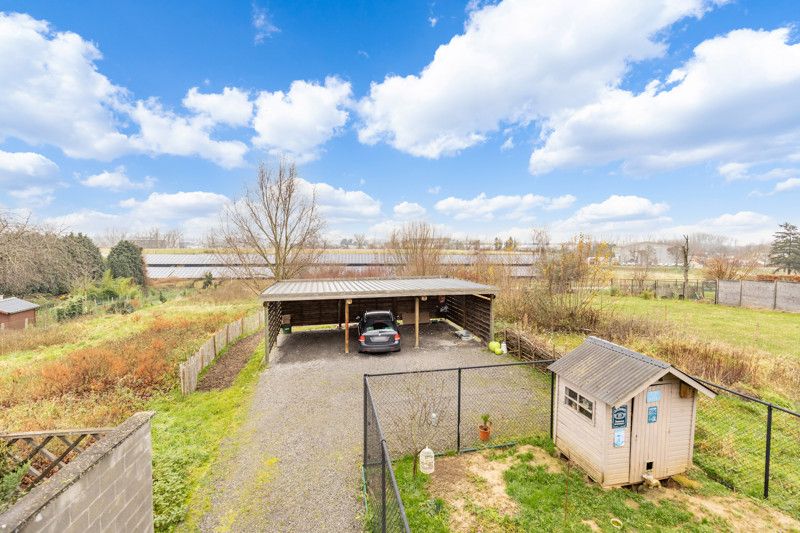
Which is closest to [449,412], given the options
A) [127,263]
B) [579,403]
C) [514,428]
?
[514,428]

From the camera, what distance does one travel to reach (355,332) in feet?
55.2

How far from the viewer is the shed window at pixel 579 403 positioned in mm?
6066

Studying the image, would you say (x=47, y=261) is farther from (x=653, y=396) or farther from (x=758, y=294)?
(x=758, y=294)

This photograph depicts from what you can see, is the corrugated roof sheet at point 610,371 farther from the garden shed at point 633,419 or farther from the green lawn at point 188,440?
the green lawn at point 188,440

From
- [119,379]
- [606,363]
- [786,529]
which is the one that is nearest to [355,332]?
[119,379]

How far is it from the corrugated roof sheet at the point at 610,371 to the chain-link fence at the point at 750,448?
1.16 metres

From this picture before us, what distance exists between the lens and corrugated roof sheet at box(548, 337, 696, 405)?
5.43 metres

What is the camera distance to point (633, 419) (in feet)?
18.6

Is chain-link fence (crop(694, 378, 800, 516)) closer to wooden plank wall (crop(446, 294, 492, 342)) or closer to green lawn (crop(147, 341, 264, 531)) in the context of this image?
wooden plank wall (crop(446, 294, 492, 342))

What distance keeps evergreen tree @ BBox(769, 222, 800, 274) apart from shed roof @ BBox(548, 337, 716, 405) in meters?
52.5

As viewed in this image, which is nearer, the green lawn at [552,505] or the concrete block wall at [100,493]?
the concrete block wall at [100,493]

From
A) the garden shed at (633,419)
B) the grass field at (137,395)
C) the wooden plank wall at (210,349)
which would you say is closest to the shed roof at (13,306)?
the grass field at (137,395)

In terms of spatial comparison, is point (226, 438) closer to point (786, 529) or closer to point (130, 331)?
point (786, 529)

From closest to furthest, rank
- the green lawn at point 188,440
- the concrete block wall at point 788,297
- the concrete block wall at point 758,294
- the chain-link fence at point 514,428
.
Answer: the green lawn at point 188,440 < the chain-link fence at point 514,428 < the concrete block wall at point 788,297 < the concrete block wall at point 758,294
